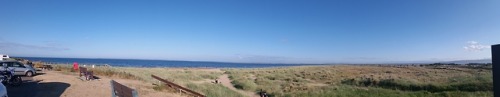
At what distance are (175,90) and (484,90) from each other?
22916 millimetres

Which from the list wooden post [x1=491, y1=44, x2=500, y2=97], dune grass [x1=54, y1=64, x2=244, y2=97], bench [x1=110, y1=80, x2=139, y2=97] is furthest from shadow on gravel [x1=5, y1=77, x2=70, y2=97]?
wooden post [x1=491, y1=44, x2=500, y2=97]

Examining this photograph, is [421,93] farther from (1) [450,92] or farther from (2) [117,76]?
(2) [117,76]

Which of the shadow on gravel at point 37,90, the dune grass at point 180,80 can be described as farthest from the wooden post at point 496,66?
the dune grass at point 180,80

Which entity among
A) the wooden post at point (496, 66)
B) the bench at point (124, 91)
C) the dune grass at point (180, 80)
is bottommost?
the dune grass at point (180, 80)

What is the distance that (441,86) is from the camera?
30.7m

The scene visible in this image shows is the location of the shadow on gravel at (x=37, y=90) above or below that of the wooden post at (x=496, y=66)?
below

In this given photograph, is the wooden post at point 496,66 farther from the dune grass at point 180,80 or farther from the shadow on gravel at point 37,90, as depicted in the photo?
the dune grass at point 180,80

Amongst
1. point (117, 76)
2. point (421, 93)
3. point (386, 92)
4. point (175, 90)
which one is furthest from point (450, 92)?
point (117, 76)

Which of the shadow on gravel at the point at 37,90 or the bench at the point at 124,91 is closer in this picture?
the bench at the point at 124,91

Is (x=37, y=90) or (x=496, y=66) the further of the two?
(x=37, y=90)

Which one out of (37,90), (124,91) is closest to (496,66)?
(124,91)

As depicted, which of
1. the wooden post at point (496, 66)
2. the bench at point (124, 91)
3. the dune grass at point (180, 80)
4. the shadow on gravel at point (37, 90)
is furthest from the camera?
the dune grass at point (180, 80)

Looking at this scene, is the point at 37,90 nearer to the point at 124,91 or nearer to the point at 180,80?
the point at 124,91

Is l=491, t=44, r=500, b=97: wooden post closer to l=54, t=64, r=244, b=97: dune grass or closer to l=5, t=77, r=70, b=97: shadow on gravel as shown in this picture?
l=5, t=77, r=70, b=97: shadow on gravel
